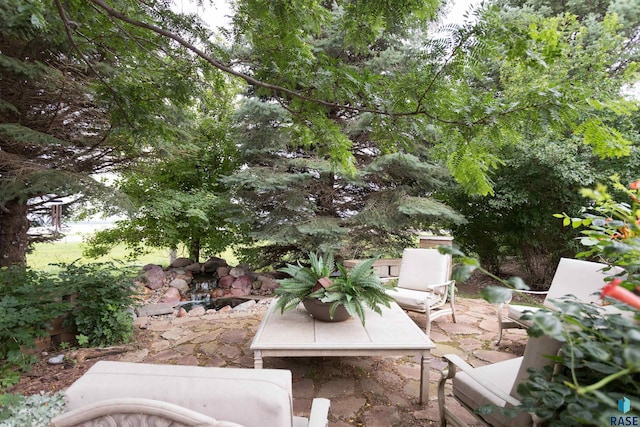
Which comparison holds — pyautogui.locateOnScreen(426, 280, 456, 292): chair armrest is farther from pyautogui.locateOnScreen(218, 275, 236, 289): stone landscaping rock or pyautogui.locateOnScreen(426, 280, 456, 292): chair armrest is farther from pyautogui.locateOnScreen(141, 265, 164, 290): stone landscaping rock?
pyautogui.locateOnScreen(141, 265, 164, 290): stone landscaping rock

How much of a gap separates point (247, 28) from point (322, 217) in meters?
3.50

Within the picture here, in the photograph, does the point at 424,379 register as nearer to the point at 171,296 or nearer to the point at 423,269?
the point at 423,269

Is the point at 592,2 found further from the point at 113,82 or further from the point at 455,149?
the point at 113,82

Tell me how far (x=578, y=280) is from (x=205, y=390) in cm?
333

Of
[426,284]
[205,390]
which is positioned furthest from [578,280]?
[205,390]

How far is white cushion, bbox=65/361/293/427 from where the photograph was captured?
0.85 meters

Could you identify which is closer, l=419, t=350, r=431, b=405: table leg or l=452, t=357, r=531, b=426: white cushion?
l=452, t=357, r=531, b=426: white cushion

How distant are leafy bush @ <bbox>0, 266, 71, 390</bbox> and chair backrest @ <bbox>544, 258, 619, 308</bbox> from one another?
164 inches

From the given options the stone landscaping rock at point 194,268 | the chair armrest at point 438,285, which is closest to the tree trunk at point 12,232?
the stone landscaping rock at point 194,268

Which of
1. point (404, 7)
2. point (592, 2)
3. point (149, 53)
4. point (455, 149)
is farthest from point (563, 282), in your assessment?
point (592, 2)

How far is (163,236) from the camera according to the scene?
6387 millimetres

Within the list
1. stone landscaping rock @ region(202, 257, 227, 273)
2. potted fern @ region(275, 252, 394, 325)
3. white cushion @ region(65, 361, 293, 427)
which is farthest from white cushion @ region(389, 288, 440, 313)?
stone landscaping rock @ region(202, 257, 227, 273)

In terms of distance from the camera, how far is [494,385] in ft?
5.25

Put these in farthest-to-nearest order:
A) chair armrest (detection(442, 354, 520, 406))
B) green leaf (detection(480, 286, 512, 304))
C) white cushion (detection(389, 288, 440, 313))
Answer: white cushion (detection(389, 288, 440, 313)), chair armrest (detection(442, 354, 520, 406)), green leaf (detection(480, 286, 512, 304))
